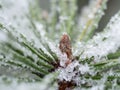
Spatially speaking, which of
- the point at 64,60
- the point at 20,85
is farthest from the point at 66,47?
the point at 20,85

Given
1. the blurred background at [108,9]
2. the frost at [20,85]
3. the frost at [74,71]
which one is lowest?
the frost at [20,85]

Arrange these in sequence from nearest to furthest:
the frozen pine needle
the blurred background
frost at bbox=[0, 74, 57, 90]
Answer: frost at bbox=[0, 74, 57, 90] → the frozen pine needle → the blurred background

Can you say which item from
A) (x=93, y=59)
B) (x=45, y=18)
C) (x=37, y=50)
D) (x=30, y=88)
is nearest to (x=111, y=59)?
(x=93, y=59)

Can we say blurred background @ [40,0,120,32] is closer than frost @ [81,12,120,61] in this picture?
No

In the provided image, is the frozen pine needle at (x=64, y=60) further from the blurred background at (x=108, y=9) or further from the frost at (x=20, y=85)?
the blurred background at (x=108, y=9)

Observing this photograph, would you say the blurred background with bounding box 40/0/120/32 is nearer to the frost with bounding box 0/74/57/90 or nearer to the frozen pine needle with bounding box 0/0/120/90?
the frozen pine needle with bounding box 0/0/120/90

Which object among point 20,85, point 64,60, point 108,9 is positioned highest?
point 108,9

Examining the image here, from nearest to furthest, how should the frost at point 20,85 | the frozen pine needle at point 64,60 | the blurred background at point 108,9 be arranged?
the frost at point 20,85
the frozen pine needle at point 64,60
the blurred background at point 108,9

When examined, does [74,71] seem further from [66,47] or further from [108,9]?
[108,9]

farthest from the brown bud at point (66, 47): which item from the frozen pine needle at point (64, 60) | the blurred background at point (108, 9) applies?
the blurred background at point (108, 9)

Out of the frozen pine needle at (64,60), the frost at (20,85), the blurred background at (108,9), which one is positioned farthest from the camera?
the blurred background at (108,9)

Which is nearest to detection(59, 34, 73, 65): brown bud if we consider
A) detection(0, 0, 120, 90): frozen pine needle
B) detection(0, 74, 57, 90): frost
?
detection(0, 0, 120, 90): frozen pine needle

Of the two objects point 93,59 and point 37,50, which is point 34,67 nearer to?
point 37,50
